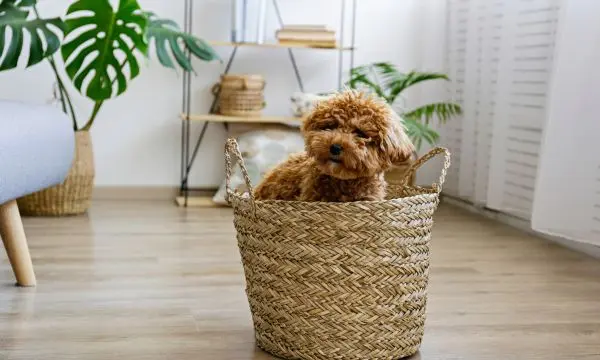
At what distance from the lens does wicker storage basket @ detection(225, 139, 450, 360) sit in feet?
5.15

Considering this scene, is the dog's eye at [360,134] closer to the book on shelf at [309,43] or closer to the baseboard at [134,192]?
the book on shelf at [309,43]

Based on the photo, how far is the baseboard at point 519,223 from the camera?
2854 millimetres

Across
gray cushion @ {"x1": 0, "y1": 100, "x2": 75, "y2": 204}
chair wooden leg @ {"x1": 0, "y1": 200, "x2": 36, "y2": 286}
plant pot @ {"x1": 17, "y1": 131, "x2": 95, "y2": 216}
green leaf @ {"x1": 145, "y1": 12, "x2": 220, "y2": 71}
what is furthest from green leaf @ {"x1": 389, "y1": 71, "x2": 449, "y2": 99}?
chair wooden leg @ {"x1": 0, "y1": 200, "x2": 36, "y2": 286}

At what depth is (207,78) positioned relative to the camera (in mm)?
3912

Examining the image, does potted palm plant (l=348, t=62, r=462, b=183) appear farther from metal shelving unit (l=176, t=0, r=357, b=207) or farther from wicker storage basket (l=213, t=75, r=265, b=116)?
wicker storage basket (l=213, t=75, r=265, b=116)

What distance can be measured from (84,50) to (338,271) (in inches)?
74.8

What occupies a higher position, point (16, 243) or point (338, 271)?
point (338, 271)

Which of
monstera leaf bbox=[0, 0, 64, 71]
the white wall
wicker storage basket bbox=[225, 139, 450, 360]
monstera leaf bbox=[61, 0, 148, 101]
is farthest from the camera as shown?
the white wall

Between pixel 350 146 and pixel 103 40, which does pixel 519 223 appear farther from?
pixel 350 146

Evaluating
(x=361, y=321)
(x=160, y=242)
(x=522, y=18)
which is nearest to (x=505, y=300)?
(x=361, y=321)

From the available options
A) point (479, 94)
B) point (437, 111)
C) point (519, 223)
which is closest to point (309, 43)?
point (437, 111)

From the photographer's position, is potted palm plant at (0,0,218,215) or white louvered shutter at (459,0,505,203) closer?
potted palm plant at (0,0,218,215)

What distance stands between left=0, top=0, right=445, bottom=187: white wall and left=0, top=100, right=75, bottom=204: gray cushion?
4.89 feet

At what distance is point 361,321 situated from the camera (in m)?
1.59
